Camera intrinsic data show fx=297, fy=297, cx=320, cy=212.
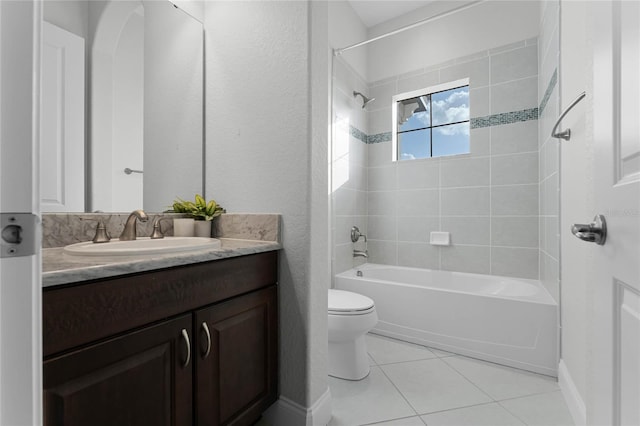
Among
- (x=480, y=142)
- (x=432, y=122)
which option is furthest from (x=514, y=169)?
(x=432, y=122)

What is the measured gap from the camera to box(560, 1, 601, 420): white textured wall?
1.27m

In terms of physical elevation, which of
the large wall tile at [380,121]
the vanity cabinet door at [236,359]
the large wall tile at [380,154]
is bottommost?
the vanity cabinet door at [236,359]

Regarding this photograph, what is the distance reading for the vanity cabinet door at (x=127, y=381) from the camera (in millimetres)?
657

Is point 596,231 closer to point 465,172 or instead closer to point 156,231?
point 156,231

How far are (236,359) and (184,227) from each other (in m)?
0.70

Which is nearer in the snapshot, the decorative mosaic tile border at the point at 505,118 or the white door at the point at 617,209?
the white door at the point at 617,209

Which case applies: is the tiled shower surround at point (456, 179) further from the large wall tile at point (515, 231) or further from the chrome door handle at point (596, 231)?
the chrome door handle at point (596, 231)

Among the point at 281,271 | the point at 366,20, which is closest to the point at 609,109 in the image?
the point at 281,271

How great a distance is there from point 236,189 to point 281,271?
0.48m

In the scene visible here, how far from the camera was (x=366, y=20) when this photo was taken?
10.2ft

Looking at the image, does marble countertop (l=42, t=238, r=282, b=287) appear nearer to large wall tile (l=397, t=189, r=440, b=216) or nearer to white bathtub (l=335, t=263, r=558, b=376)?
white bathtub (l=335, t=263, r=558, b=376)

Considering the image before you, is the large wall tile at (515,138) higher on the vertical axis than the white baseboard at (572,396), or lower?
higher

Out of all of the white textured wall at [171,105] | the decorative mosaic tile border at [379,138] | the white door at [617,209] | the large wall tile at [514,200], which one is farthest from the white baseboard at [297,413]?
the decorative mosaic tile border at [379,138]

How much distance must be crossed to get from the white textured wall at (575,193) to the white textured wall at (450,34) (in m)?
1.02
